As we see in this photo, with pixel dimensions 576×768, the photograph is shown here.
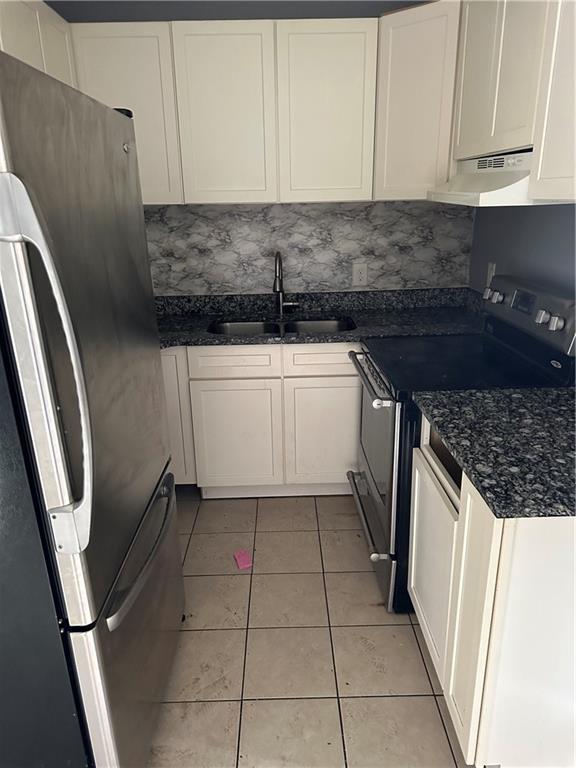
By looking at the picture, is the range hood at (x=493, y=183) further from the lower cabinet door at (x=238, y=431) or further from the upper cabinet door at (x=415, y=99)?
the lower cabinet door at (x=238, y=431)

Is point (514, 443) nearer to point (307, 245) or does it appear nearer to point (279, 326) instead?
point (279, 326)

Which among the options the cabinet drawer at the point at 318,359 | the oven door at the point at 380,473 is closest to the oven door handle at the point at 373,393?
the oven door at the point at 380,473

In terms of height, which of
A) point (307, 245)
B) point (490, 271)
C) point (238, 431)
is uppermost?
point (307, 245)

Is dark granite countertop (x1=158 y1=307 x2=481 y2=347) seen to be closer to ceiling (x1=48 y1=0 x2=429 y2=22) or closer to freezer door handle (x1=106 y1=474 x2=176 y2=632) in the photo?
freezer door handle (x1=106 y1=474 x2=176 y2=632)

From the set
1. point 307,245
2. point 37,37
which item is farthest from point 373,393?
point 37,37

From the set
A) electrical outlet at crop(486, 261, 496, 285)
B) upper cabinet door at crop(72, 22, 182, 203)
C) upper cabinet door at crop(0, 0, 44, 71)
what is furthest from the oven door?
upper cabinet door at crop(0, 0, 44, 71)

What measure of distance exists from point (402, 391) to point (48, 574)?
43.5 inches

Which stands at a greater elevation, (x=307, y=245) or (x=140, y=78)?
(x=140, y=78)

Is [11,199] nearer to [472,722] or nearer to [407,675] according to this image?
[472,722]

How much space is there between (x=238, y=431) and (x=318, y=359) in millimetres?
524

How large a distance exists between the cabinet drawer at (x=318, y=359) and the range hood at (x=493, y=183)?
2.55 feet

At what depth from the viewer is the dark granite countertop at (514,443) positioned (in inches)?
41.9

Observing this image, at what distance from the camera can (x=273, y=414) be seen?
257 cm

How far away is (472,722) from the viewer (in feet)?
4.04
